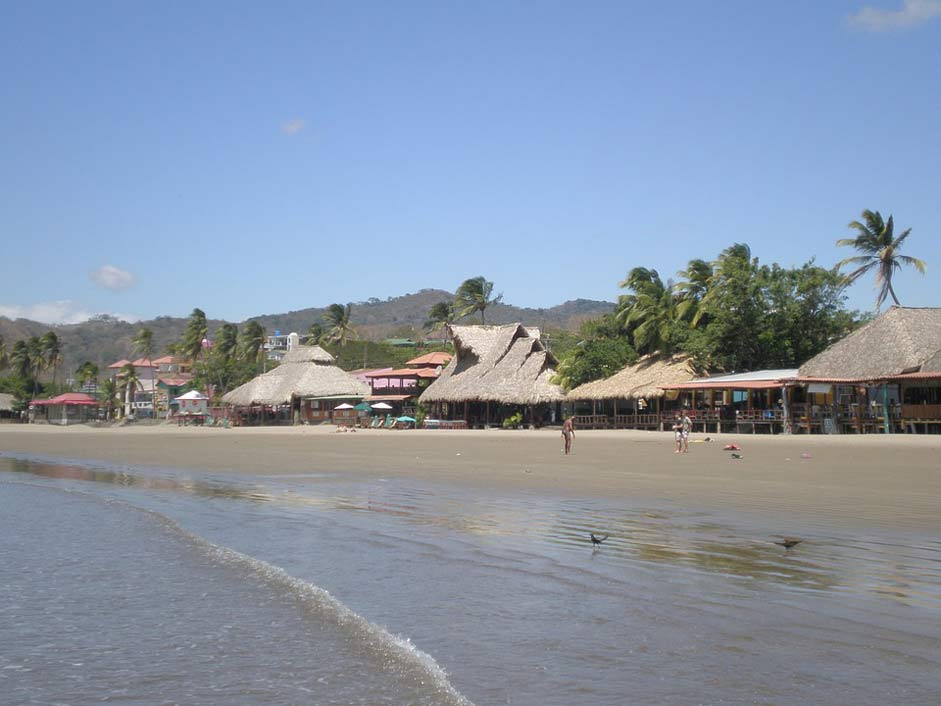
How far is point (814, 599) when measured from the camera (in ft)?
21.3

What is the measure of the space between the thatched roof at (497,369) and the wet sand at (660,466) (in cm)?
779

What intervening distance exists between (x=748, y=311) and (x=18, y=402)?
68268 mm

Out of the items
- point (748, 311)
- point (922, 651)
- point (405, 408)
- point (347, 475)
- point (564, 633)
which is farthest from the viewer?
point (405, 408)

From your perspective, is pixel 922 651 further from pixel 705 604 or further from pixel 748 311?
pixel 748 311

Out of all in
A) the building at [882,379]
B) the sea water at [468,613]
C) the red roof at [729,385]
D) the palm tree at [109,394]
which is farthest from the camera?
the palm tree at [109,394]

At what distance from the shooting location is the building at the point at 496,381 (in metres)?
42.1

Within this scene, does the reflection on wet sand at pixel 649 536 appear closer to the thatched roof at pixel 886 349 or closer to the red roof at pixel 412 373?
the thatched roof at pixel 886 349

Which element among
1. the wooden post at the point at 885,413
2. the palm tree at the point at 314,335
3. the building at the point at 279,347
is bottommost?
the wooden post at the point at 885,413

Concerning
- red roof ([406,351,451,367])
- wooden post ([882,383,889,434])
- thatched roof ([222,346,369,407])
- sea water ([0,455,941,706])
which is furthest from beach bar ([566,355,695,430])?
sea water ([0,455,941,706])

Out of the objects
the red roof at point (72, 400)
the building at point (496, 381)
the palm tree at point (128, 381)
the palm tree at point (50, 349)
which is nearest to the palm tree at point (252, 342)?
the palm tree at point (128, 381)

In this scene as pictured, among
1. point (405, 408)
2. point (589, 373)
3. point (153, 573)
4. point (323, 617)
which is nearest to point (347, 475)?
point (153, 573)

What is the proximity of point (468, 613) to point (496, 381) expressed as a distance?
3697 centimetres

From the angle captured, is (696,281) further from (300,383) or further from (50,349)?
(50,349)

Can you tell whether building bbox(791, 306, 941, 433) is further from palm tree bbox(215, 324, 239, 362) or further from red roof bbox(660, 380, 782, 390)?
palm tree bbox(215, 324, 239, 362)
